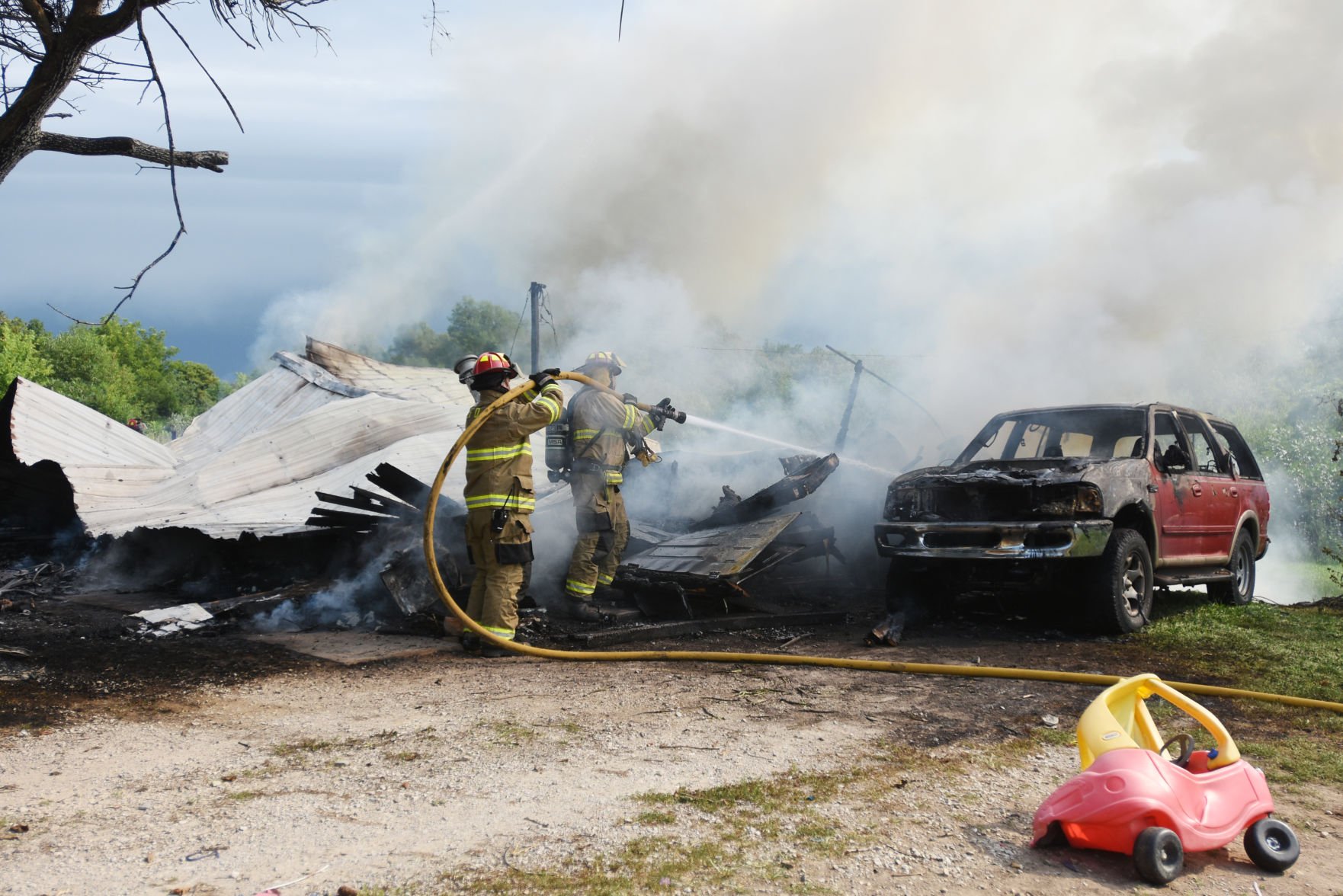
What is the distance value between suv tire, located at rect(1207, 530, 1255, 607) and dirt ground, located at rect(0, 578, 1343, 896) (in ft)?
9.11

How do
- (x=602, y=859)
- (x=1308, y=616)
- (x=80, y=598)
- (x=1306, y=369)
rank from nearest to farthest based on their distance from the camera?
(x=602, y=859) < (x=1308, y=616) < (x=80, y=598) < (x=1306, y=369)

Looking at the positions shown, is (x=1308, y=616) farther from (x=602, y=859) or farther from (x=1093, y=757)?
(x=602, y=859)

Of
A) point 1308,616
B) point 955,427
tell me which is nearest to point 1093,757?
point 1308,616

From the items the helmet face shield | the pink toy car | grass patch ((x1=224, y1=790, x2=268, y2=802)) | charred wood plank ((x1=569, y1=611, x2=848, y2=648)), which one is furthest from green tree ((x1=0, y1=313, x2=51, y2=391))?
the pink toy car

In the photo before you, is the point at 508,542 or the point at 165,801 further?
the point at 508,542

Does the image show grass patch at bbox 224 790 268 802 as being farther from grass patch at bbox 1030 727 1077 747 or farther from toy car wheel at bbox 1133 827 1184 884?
grass patch at bbox 1030 727 1077 747

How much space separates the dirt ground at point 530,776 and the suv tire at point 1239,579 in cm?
278

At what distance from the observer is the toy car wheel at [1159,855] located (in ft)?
7.97

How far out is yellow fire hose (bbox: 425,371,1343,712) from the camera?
4.41 meters

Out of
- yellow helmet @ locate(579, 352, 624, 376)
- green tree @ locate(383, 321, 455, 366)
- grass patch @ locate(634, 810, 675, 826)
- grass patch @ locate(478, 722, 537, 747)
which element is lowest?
grass patch @ locate(478, 722, 537, 747)

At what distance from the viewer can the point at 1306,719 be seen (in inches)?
166

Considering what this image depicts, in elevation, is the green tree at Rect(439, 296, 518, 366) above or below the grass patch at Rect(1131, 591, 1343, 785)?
above

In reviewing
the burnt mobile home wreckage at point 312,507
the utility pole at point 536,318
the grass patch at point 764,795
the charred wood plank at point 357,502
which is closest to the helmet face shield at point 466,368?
the burnt mobile home wreckage at point 312,507

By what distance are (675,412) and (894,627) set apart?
255cm
